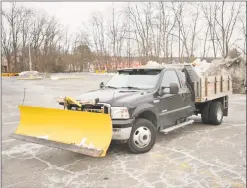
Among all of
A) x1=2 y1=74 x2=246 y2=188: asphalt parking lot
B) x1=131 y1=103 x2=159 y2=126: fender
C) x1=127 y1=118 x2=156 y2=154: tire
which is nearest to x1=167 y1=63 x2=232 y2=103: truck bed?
x1=2 y1=74 x2=246 y2=188: asphalt parking lot

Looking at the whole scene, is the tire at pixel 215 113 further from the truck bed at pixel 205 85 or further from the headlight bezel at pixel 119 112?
the headlight bezel at pixel 119 112

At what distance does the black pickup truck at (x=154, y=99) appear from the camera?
5094 millimetres

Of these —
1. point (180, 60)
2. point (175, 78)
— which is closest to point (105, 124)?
point (175, 78)

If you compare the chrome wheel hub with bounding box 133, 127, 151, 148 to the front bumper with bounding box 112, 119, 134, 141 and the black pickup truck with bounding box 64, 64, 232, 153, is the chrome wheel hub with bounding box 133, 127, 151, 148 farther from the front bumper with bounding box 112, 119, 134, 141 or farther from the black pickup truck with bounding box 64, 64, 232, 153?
the front bumper with bounding box 112, 119, 134, 141

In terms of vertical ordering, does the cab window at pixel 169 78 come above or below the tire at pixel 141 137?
above

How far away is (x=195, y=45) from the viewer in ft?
125

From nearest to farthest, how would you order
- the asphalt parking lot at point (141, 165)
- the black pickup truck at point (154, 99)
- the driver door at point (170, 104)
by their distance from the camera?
the asphalt parking lot at point (141, 165)
the black pickup truck at point (154, 99)
the driver door at point (170, 104)

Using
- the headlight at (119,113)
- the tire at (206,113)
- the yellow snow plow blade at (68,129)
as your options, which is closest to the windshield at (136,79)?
the headlight at (119,113)

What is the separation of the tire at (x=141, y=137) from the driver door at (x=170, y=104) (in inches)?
23.5

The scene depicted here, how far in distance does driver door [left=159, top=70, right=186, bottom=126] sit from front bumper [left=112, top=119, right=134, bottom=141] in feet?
3.97

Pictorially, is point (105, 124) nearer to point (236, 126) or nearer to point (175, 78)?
point (175, 78)

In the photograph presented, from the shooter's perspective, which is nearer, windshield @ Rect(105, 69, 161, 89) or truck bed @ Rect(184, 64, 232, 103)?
windshield @ Rect(105, 69, 161, 89)

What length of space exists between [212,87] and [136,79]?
263cm

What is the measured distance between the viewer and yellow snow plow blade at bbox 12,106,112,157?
4625 millimetres
